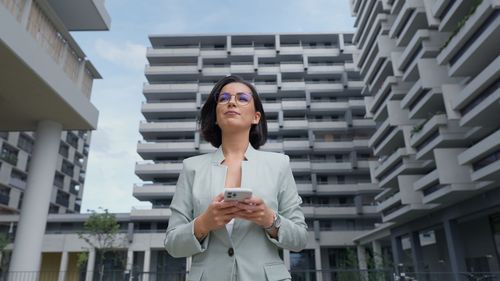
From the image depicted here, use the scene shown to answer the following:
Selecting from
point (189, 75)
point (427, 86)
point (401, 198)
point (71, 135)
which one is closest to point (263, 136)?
point (427, 86)

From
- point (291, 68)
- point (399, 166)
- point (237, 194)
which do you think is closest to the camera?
point (237, 194)

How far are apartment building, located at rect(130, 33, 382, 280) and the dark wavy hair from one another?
34.9m

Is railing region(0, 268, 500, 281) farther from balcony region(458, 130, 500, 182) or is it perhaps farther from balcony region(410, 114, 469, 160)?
balcony region(410, 114, 469, 160)

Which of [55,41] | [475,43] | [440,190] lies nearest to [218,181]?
[55,41]

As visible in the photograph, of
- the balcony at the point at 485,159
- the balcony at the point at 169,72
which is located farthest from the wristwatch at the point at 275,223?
the balcony at the point at 169,72

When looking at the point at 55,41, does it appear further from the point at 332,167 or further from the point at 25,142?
the point at 25,142

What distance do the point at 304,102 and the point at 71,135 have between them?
30321 mm

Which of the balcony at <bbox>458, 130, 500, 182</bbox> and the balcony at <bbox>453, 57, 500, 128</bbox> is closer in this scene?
the balcony at <bbox>458, 130, 500, 182</bbox>

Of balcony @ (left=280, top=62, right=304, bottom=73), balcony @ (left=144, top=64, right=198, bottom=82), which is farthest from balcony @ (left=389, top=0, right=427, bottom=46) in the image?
balcony @ (left=144, top=64, right=198, bottom=82)

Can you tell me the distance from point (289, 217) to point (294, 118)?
42.0 m

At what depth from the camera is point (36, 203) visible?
43.5ft

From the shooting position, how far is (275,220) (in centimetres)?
188

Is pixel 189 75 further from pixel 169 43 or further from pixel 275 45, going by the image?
pixel 275 45

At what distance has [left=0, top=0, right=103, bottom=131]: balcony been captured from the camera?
10.4m
